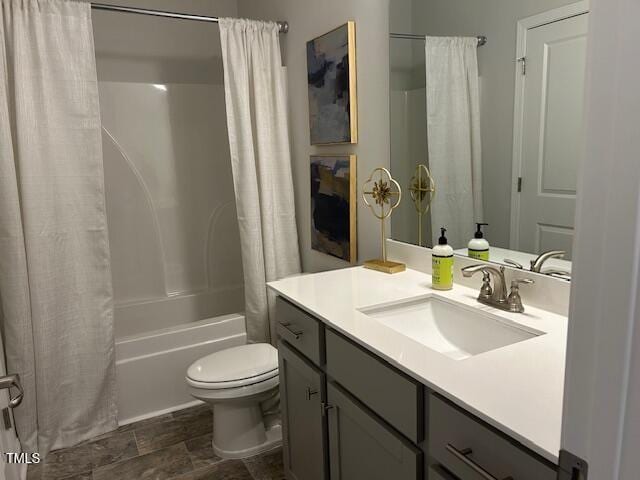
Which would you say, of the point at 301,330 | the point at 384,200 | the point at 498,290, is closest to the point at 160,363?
the point at 301,330

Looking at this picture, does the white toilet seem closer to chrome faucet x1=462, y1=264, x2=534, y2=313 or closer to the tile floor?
the tile floor

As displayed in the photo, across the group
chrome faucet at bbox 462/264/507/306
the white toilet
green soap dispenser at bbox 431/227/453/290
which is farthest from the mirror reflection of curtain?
the white toilet

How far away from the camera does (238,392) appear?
84.3 inches

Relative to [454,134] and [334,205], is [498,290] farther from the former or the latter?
[334,205]

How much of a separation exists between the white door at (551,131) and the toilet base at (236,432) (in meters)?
1.46

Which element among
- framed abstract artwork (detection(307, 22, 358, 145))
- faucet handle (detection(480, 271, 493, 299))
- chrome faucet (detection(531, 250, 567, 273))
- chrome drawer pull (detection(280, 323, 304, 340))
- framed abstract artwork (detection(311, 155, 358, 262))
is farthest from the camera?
framed abstract artwork (detection(311, 155, 358, 262))

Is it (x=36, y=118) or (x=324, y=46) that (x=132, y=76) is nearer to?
(x=36, y=118)

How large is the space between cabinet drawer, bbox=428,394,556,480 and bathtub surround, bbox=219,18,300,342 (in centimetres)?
171

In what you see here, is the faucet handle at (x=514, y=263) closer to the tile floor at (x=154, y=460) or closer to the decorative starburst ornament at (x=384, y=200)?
the decorative starburst ornament at (x=384, y=200)

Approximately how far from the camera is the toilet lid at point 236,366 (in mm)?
2160

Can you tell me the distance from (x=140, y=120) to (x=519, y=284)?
269 centimetres

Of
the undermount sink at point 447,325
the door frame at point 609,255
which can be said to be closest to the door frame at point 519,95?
the undermount sink at point 447,325

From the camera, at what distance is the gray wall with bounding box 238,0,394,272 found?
213cm

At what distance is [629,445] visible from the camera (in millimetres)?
481
